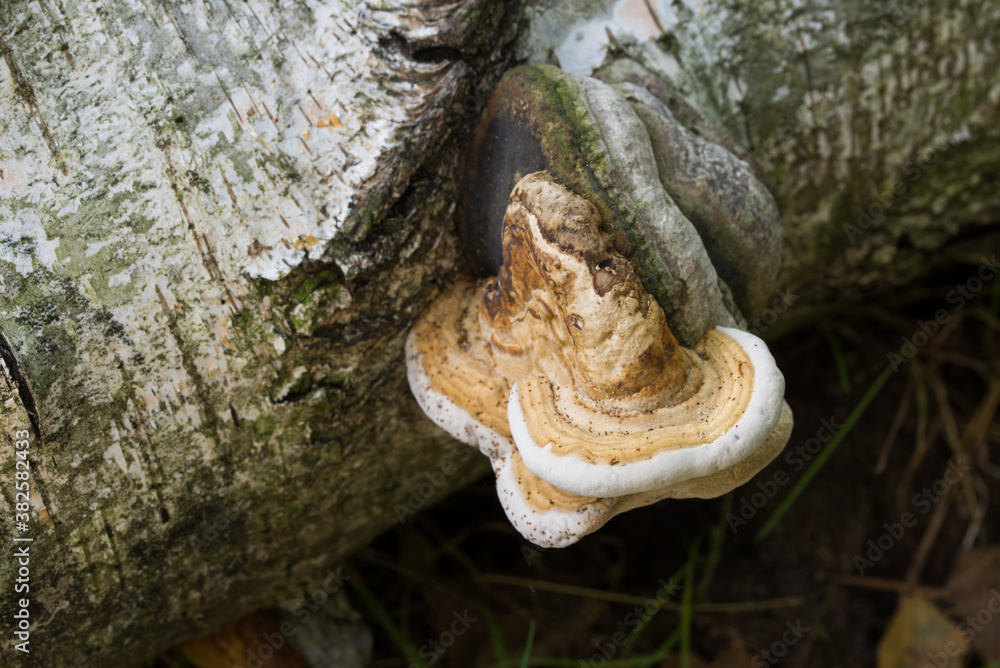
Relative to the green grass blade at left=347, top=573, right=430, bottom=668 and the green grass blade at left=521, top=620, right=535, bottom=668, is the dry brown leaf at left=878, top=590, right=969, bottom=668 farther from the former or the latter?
the green grass blade at left=347, top=573, right=430, bottom=668

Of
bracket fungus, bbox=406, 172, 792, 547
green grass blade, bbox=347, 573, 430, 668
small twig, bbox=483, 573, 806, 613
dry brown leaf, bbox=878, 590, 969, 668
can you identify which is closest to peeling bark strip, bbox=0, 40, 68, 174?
bracket fungus, bbox=406, 172, 792, 547

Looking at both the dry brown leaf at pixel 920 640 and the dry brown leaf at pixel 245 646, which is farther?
the dry brown leaf at pixel 920 640

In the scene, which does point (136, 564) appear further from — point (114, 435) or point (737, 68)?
point (737, 68)

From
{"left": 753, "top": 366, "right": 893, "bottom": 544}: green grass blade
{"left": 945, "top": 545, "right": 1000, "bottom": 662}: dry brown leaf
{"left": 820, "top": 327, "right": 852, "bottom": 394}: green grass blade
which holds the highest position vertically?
Answer: {"left": 820, "top": 327, "right": 852, "bottom": 394}: green grass blade

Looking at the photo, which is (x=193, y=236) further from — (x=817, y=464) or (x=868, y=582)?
(x=868, y=582)

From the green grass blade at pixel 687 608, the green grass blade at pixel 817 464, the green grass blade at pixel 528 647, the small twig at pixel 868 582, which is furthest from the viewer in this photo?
the small twig at pixel 868 582

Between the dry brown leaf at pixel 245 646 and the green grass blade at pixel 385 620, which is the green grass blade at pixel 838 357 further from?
the dry brown leaf at pixel 245 646

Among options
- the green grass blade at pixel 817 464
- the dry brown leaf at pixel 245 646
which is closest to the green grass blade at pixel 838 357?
the green grass blade at pixel 817 464
